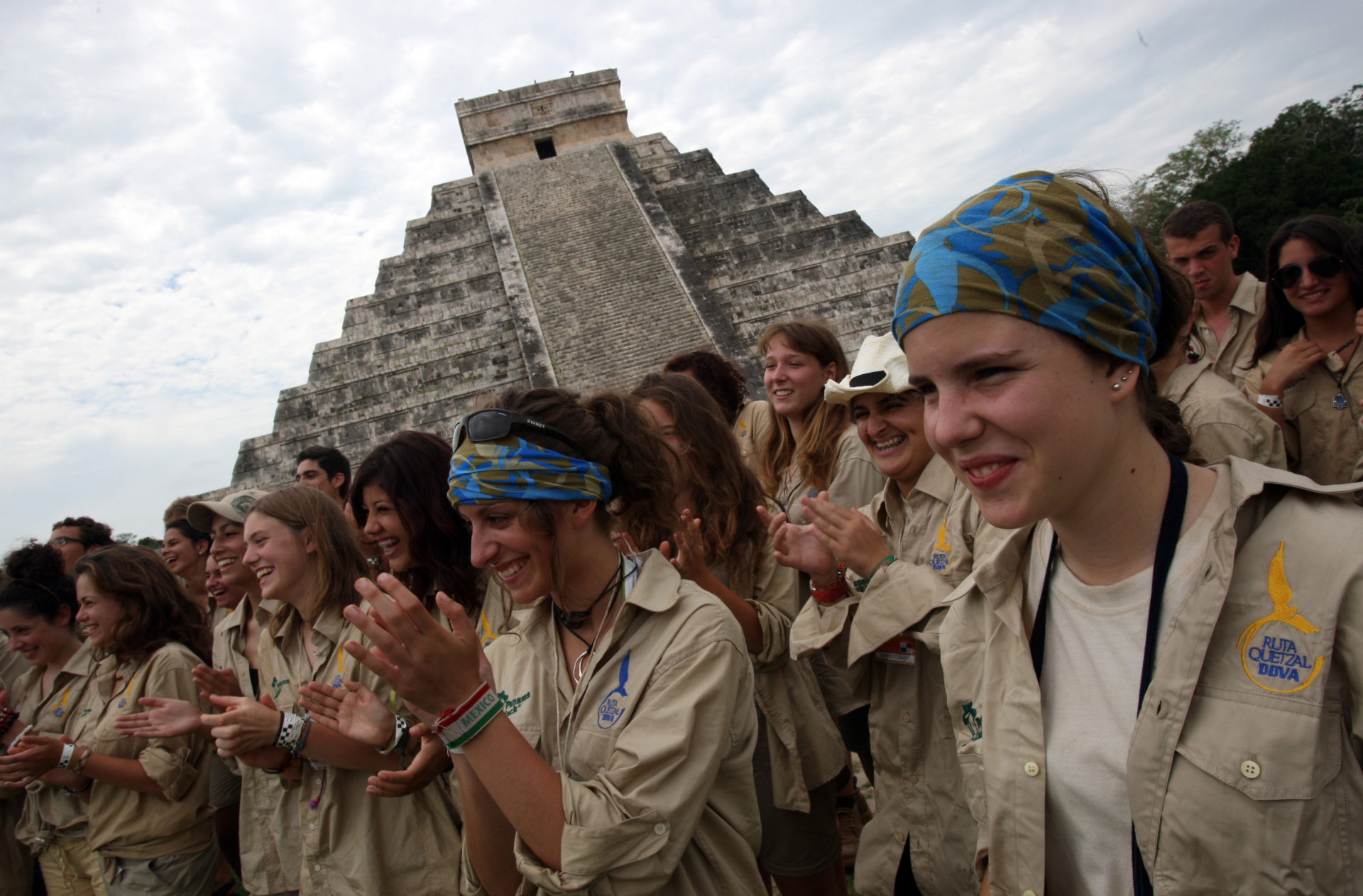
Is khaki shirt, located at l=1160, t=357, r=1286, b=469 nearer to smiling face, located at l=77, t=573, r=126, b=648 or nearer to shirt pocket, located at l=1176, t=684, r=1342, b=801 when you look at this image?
shirt pocket, located at l=1176, t=684, r=1342, b=801

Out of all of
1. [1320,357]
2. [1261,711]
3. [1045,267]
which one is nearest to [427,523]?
[1045,267]

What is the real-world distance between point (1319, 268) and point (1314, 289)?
89 mm

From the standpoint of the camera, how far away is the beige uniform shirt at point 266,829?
294cm

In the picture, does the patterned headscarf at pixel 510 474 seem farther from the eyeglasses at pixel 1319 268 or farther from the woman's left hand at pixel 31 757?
the eyeglasses at pixel 1319 268

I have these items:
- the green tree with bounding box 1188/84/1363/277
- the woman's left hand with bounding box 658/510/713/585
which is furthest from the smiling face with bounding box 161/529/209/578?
the green tree with bounding box 1188/84/1363/277

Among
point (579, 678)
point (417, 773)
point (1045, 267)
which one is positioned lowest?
point (417, 773)

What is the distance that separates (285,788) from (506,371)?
42.5ft

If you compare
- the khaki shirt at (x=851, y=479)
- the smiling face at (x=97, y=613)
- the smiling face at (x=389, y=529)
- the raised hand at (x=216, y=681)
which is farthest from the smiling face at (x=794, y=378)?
the smiling face at (x=97, y=613)

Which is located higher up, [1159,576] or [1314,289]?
[1314,289]

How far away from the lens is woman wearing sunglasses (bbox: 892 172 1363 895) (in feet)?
3.46

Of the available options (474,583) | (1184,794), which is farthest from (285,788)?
(1184,794)

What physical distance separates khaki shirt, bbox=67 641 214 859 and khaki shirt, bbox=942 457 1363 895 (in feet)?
12.6

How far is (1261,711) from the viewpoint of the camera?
1.08 metres

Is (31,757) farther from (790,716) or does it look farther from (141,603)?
(790,716)
